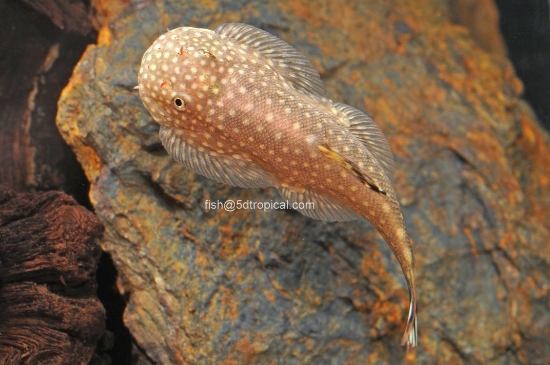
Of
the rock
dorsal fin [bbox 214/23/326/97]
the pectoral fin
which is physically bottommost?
the rock

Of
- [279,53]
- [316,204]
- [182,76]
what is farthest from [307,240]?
[182,76]

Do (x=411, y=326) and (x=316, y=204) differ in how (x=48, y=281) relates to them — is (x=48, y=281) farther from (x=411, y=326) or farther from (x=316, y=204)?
(x=411, y=326)

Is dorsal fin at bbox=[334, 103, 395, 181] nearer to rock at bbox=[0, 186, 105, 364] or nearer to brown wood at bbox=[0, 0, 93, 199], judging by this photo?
rock at bbox=[0, 186, 105, 364]

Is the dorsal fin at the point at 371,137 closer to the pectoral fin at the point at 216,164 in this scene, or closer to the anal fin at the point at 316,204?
the anal fin at the point at 316,204

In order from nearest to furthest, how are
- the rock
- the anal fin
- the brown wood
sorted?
the rock
the anal fin
the brown wood

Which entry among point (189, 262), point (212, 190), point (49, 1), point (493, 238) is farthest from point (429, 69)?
point (49, 1)

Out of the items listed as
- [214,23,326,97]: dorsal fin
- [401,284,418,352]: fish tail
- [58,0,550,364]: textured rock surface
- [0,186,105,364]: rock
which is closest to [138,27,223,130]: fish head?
[214,23,326,97]: dorsal fin

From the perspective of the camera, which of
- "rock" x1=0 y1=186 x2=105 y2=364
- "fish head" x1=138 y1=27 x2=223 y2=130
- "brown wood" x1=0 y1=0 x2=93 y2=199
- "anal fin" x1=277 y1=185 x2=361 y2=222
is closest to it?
"fish head" x1=138 y1=27 x2=223 y2=130
